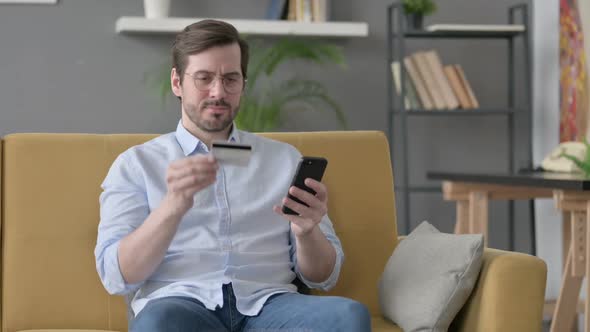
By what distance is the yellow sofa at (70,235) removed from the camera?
94.6 inches

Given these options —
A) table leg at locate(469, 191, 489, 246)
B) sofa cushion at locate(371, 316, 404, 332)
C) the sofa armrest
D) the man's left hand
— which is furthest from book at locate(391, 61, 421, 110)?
the man's left hand

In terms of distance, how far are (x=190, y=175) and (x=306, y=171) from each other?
0.88ft

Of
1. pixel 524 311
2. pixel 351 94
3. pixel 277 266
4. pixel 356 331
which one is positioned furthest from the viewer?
pixel 351 94

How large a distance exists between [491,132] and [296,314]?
10.8ft

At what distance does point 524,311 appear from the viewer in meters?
2.15

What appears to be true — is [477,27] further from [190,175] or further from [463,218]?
[190,175]

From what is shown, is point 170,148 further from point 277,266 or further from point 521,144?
point 521,144

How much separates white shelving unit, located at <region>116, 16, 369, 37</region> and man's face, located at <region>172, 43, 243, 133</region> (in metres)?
2.37

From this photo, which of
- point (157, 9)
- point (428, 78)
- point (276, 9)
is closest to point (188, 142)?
point (157, 9)

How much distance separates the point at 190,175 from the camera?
192 centimetres

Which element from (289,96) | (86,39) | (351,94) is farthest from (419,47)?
(86,39)

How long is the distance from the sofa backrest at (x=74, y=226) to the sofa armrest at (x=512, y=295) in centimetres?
45

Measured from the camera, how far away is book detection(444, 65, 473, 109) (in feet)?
15.8

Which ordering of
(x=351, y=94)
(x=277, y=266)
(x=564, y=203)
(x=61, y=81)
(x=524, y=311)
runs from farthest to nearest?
1. (x=351, y=94)
2. (x=61, y=81)
3. (x=564, y=203)
4. (x=277, y=266)
5. (x=524, y=311)
